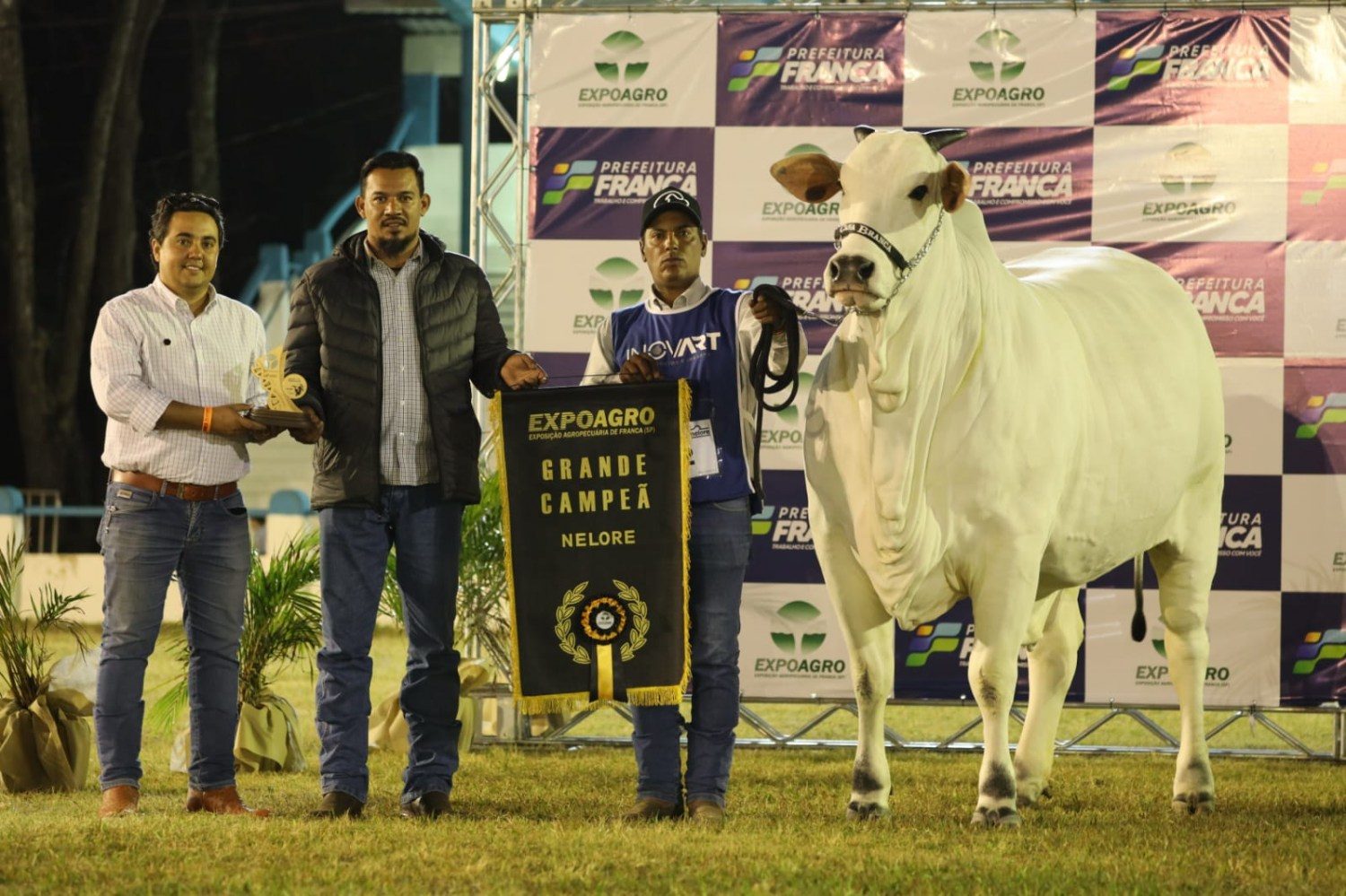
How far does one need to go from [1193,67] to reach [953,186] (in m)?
3.60

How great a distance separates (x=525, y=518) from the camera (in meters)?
5.78

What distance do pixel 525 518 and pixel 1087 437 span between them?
6.86 ft

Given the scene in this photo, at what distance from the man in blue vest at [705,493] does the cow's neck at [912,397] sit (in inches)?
14.4

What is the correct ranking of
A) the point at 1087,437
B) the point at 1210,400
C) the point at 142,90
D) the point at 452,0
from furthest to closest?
the point at 142,90 < the point at 452,0 < the point at 1210,400 < the point at 1087,437

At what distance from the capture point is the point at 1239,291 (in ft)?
27.4

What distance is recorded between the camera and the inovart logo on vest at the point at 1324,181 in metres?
8.35

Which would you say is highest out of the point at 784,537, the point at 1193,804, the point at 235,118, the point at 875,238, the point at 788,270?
the point at 235,118

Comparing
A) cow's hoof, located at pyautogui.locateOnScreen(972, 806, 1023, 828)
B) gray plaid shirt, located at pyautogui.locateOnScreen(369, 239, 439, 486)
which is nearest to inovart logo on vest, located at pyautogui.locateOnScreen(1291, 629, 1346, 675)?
cow's hoof, located at pyautogui.locateOnScreen(972, 806, 1023, 828)

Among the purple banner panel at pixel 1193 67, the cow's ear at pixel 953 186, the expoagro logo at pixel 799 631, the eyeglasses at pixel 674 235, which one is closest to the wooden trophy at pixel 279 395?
the eyeglasses at pixel 674 235

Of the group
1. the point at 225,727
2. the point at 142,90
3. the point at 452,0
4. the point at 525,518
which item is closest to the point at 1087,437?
the point at 525,518

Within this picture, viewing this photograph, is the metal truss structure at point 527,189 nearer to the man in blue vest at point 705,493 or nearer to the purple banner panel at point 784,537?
the purple banner panel at point 784,537

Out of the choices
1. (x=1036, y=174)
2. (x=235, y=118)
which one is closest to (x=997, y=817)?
(x=1036, y=174)

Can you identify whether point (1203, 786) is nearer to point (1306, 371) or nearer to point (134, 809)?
point (1306, 371)

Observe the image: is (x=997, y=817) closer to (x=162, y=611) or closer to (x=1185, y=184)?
(x=162, y=611)
